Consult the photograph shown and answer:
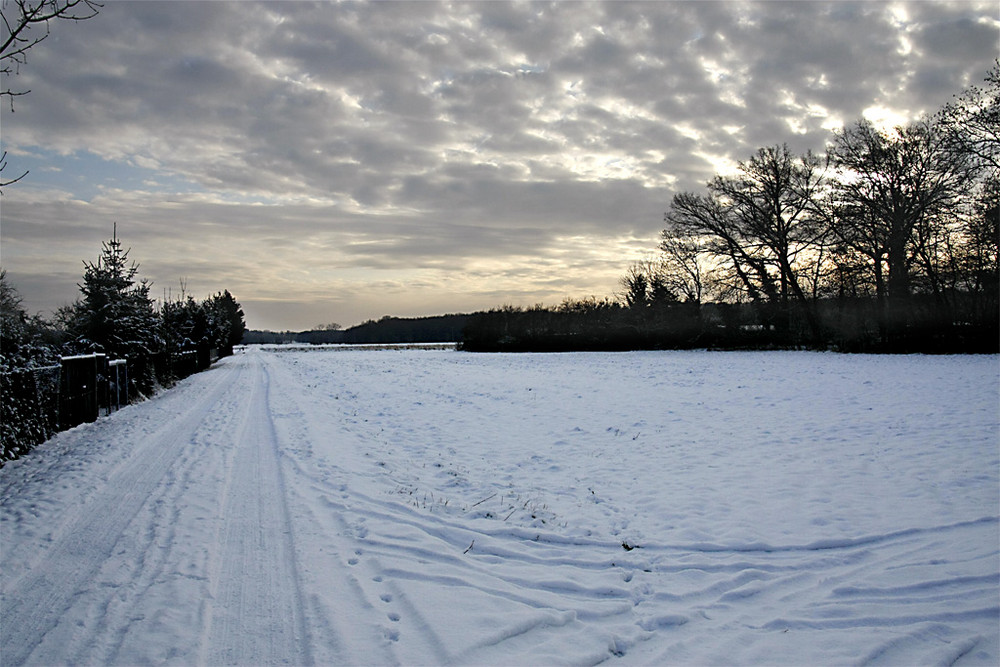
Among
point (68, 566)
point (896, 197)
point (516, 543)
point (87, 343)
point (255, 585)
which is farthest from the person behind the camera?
point (896, 197)

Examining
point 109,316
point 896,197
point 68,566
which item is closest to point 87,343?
point 109,316

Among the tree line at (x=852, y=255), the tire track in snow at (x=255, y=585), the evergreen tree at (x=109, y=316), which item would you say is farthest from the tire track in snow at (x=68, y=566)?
the tree line at (x=852, y=255)

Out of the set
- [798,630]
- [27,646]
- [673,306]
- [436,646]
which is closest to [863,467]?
[798,630]

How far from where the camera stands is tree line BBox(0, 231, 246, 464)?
884 cm

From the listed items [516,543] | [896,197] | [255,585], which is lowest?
[516,543]

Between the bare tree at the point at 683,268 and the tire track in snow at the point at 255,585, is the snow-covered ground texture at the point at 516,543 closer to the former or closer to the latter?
the tire track in snow at the point at 255,585

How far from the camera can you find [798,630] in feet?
11.9

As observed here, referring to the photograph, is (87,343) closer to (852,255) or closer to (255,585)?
(255,585)

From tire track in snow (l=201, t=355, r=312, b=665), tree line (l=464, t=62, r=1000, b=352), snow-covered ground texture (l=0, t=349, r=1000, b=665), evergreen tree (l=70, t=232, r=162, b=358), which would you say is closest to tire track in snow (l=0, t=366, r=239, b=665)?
snow-covered ground texture (l=0, t=349, r=1000, b=665)

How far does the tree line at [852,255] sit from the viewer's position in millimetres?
22766

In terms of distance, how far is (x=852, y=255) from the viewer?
1153 inches

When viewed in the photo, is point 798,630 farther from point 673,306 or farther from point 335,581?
point 673,306

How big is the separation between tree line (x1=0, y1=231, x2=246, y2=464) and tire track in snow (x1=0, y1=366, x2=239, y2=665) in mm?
2657

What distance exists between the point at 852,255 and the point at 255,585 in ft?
110
